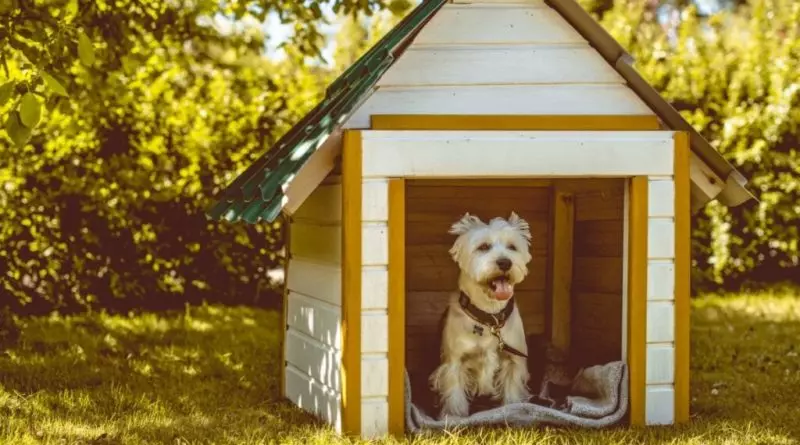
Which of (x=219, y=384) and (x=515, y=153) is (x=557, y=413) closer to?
(x=515, y=153)

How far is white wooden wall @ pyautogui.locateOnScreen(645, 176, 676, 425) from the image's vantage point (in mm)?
5926

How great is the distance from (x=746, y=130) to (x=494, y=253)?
601 centimetres

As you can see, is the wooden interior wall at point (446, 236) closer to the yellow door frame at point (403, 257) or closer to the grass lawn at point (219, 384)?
the grass lawn at point (219, 384)

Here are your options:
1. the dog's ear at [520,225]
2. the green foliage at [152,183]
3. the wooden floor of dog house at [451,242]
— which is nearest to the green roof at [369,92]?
the dog's ear at [520,225]

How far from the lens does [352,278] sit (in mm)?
5559

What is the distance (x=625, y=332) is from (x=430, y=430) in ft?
3.83

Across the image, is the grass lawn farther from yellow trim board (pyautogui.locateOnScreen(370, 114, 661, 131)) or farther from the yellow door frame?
yellow trim board (pyautogui.locateOnScreen(370, 114, 661, 131))

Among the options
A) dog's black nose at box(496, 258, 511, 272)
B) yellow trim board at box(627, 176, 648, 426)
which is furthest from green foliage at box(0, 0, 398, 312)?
yellow trim board at box(627, 176, 648, 426)

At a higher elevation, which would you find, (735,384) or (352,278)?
(352,278)

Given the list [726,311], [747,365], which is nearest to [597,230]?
[747,365]

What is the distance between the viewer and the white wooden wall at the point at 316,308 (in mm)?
5852

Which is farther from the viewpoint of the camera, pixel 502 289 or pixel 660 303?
pixel 502 289

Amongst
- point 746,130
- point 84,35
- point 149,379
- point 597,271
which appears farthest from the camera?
point 746,130

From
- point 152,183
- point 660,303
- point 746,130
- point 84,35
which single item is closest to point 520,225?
point 660,303
